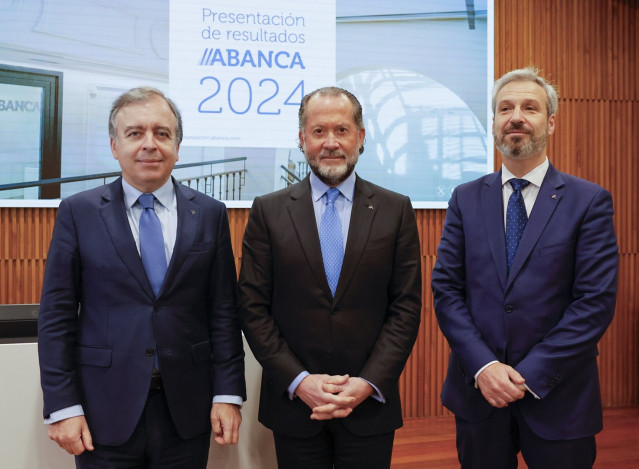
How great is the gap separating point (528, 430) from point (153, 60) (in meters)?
3.12

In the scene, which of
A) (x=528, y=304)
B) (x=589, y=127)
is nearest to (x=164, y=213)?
(x=528, y=304)

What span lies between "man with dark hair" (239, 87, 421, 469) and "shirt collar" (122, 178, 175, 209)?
271 millimetres

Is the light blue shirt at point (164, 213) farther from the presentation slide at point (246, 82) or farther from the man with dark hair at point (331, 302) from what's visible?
the presentation slide at point (246, 82)

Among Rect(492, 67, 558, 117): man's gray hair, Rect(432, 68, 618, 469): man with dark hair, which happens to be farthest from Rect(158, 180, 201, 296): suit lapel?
Rect(492, 67, 558, 117): man's gray hair

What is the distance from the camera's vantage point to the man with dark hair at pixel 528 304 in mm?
1671

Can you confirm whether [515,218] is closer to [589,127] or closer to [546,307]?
[546,307]

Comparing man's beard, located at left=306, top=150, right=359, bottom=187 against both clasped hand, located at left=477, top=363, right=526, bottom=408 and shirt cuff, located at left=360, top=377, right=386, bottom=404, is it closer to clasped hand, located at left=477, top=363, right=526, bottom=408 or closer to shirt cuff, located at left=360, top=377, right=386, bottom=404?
shirt cuff, located at left=360, top=377, right=386, bottom=404

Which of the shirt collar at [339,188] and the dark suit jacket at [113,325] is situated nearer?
the dark suit jacket at [113,325]

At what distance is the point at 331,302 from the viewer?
1749 mm

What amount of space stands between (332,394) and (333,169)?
0.69 m

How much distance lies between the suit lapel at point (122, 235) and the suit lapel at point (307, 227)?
1.58 feet

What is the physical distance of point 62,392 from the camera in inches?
61.4

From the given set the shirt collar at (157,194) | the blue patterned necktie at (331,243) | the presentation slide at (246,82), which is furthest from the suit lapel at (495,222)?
the presentation slide at (246,82)

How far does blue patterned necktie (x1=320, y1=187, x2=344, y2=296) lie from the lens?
1.78 metres
